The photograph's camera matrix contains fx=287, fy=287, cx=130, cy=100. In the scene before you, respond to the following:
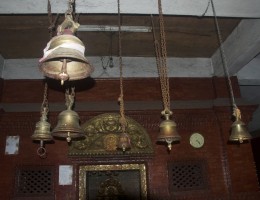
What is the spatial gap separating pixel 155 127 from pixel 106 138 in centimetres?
133

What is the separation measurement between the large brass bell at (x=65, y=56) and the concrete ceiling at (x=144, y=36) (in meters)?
1.73

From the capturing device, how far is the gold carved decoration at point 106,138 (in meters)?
7.17

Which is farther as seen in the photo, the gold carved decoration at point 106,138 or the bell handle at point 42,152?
the gold carved decoration at point 106,138

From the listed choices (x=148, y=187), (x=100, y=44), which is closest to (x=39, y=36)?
(x=100, y=44)

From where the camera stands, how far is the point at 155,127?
7590 mm

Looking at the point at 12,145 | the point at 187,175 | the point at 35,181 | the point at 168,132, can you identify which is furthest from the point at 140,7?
the point at 35,181

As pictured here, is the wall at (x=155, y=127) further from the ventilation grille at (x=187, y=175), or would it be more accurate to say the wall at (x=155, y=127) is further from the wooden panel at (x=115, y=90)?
the ventilation grille at (x=187, y=175)

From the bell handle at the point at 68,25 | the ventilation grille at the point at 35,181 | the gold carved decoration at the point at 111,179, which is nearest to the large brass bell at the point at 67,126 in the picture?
the bell handle at the point at 68,25

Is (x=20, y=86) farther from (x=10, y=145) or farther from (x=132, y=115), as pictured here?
(x=132, y=115)

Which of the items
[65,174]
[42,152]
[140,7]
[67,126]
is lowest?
[65,174]

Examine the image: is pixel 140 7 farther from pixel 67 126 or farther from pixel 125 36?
pixel 67 126

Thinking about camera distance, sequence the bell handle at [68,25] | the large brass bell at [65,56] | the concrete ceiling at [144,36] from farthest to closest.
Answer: the concrete ceiling at [144,36]
the bell handle at [68,25]
the large brass bell at [65,56]

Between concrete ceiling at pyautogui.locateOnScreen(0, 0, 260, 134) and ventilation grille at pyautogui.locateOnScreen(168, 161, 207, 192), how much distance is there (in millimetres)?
2515

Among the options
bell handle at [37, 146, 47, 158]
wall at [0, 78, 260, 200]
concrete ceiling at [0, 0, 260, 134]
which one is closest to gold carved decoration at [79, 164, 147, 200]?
wall at [0, 78, 260, 200]
